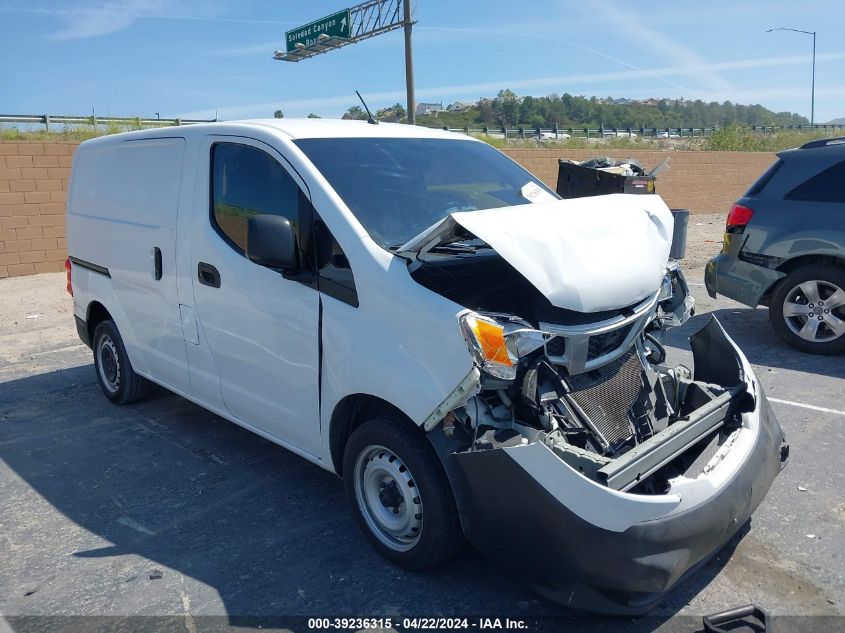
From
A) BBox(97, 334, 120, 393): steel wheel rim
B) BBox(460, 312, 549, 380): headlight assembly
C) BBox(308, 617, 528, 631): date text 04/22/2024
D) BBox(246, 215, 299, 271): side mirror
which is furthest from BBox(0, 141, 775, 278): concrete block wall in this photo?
BBox(460, 312, 549, 380): headlight assembly

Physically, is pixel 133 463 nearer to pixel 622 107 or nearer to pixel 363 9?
pixel 363 9

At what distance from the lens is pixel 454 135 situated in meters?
4.83

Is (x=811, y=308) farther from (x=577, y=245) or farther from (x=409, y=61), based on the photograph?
(x=409, y=61)

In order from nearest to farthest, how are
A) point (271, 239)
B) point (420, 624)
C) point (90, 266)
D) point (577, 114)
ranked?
point (420, 624) → point (271, 239) → point (90, 266) → point (577, 114)

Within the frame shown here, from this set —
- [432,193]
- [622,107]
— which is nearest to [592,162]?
[432,193]

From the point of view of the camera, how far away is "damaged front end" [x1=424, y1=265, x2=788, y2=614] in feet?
8.65

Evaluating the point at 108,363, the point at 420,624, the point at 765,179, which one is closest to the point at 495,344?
the point at 420,624

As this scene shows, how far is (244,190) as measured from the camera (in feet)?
13.4

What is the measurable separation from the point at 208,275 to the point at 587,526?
2609mm

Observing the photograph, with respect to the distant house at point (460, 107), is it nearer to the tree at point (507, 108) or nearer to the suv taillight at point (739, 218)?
the tree at point (507, 108)

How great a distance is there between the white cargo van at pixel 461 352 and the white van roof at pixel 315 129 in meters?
0.02

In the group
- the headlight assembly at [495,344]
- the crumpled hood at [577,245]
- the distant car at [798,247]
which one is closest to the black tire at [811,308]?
the distant car at [798,247]

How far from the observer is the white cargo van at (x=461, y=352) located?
2.75m

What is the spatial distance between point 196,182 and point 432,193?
1.46 meters
